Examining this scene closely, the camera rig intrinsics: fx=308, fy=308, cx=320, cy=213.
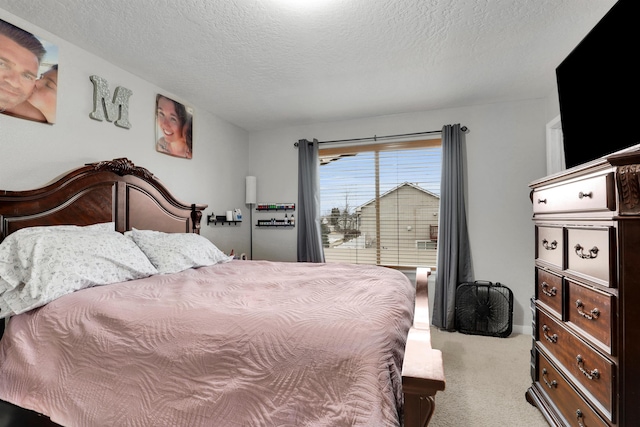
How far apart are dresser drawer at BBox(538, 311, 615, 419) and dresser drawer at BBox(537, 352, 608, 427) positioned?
69 millimetres

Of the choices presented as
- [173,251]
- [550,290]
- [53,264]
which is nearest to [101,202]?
[173,251]

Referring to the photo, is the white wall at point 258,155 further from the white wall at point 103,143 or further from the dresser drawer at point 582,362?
the dresser drawer at point 582,362

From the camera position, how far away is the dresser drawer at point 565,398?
1325mm

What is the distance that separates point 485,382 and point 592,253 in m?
1.42

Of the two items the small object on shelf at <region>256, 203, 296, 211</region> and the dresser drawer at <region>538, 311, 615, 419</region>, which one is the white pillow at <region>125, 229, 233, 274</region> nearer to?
the small object on shelf at <region>256, 203, 296, 211</region>

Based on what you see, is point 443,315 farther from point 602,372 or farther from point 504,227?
point 602,372

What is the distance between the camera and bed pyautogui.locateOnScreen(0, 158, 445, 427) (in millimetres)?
902

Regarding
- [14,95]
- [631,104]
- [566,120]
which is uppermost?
[14,95]

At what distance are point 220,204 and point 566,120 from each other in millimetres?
3398

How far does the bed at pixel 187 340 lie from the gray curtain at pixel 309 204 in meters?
1.82

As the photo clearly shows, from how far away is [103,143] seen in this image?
245cm

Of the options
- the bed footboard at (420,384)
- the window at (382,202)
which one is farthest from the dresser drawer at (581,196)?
the window at (382,202)

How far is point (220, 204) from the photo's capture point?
3.83m

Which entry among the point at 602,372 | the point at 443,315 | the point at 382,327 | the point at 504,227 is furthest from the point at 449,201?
the point at 382,327
